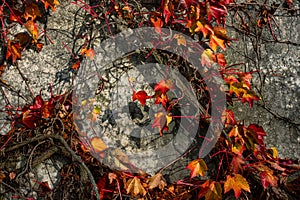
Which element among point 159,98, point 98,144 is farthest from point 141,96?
point 98,144

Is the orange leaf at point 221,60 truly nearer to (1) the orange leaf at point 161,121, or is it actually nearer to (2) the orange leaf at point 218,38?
(2) the orange leaf at point 218,38

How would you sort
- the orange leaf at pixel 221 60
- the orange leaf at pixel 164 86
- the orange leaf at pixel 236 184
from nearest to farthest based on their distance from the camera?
the orange leaf at pixel 236 184 → the orange leaf at pixel 164 86 → the orange leaf at pixel 221 60

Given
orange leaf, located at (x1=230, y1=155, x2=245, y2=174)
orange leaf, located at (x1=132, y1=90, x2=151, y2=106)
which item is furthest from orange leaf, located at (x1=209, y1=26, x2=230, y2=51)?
orange leaf, located at (x1=230, y1=155, x2=245, y2=174)

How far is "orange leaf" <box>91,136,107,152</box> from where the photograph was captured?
1804 millimetres

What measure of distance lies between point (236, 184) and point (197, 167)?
18 cm

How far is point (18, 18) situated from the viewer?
71.6 inches

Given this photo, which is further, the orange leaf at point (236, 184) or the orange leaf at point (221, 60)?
the orange leaf at point (221, 60)

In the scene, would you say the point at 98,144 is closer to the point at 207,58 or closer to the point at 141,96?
the point at 141,96

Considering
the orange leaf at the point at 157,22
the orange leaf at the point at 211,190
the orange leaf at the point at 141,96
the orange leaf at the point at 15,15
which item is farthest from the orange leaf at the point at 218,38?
the orange leaf at the point at 15,15

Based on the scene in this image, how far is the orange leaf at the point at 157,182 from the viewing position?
1.75m

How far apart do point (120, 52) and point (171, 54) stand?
0.81 feet

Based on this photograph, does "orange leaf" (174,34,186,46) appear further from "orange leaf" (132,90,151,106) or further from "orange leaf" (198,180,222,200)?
"orange leaf" (198,180,222,200)

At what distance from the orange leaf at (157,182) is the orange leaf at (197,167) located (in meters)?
0.15

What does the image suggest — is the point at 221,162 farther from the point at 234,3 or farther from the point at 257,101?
the point at 234,3
